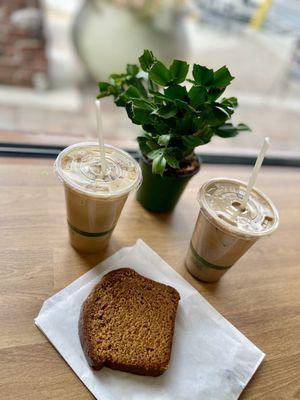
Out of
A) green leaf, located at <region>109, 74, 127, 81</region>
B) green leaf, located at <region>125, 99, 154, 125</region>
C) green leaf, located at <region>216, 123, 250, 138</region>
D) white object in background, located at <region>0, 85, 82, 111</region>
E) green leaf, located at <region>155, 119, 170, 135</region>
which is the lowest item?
white object in background, located at <region>0, 85, 82, 111</region>

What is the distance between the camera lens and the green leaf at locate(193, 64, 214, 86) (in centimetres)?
56

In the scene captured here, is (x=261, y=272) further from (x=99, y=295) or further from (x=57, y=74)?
(x=57, y=74)

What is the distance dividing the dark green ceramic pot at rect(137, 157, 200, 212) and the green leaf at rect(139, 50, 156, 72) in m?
0.18

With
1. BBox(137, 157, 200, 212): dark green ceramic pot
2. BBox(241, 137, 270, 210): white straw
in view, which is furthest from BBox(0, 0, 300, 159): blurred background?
BBox(241, 137, 270, 210): white straw

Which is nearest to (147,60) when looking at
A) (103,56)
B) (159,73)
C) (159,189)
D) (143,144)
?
(159,73)

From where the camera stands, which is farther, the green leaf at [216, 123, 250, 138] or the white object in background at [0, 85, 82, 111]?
the white object in background at [0, 85, 82, 111]

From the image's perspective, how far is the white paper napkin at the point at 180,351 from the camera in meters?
0.50

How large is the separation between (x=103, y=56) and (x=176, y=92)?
1221 millimetres

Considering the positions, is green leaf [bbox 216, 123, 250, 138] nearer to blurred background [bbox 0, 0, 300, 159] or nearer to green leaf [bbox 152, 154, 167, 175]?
green leaf [bbox 152, 154, 167, 175]

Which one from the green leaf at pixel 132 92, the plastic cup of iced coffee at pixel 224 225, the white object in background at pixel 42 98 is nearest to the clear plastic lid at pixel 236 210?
the plastic cup of iced coffee at pixel 224 225

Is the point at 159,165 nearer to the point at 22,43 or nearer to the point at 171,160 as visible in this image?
the point at 171,160

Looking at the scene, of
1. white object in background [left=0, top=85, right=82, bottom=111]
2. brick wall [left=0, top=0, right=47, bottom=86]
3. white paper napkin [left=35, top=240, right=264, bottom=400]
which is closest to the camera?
white paper napkin [left=35, top=240, right=264, bottom=400]

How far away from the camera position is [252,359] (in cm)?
57

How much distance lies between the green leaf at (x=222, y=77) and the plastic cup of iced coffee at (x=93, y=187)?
0.67ft
